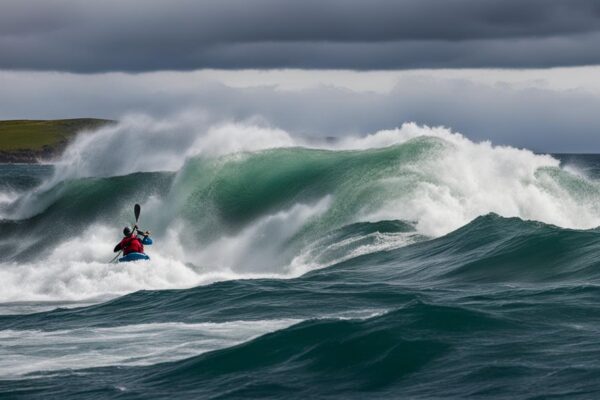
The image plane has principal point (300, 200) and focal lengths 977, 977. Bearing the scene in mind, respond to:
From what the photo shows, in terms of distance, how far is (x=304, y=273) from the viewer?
84.5 ft

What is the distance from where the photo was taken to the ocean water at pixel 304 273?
13352 millimetres

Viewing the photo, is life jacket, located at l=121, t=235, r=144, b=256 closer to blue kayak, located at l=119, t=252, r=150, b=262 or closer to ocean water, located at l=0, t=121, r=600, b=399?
blue kayak, located at l=119, t=252, r=150, b=262

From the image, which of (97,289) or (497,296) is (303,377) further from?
(97,289)

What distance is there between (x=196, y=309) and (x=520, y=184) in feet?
47.3

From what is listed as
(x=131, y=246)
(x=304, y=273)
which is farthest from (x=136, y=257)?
(x=304, y=273)

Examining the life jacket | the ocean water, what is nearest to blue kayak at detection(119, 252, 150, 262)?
the life jacket

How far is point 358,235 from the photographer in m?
28.8

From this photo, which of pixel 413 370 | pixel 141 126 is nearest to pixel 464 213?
pixel 413 370

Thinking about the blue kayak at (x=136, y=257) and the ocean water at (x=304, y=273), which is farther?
the blue kayak at (x=136, y=257)

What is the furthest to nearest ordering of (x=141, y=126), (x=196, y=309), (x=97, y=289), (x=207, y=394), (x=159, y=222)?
(x=141, y=126) → (x=159, y=222) → (x=97, y=289) → (x=196, y=309) → (x=207, y=394)

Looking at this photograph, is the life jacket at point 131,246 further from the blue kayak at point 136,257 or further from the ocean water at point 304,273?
the ocean water at point 304,273

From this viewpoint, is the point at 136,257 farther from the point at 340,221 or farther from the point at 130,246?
the point at 340,221

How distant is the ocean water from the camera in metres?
13.4

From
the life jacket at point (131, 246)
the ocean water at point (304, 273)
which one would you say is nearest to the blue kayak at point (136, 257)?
the life jacket at point (131, 246)
